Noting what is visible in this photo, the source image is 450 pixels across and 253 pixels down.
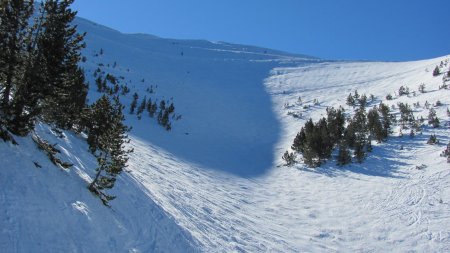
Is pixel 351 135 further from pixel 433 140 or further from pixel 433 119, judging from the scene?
pixel 433 119

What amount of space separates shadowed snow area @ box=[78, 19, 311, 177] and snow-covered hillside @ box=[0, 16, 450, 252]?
0.19 meters

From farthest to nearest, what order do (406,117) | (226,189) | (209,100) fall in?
(209,100), (406,117), (226,189)

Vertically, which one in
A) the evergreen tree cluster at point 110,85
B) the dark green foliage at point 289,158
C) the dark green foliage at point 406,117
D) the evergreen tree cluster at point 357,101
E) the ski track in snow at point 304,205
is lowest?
the ski track in snow at point 304,205

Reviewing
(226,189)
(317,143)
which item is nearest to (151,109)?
(226,189)

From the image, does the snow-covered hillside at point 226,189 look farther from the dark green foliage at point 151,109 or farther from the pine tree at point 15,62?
the dark green foliage at point 151,109

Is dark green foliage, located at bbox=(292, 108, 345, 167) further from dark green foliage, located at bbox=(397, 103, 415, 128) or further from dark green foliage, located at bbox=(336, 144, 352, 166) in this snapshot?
dark green foliage, located at bbox=(397, 103, 415, 128)

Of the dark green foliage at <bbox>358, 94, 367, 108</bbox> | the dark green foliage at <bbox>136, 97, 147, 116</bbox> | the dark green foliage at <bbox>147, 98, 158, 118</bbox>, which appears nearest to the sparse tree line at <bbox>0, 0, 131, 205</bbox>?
the dark green foliage at <bbox>136, 97, 147, 116</bbox>

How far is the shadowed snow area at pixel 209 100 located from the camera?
1099 inches

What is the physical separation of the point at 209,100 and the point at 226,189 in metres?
20.9

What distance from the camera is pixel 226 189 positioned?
2161cm

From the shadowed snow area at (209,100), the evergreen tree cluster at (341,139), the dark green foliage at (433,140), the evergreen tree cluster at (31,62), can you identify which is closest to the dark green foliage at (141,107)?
the shadowed snow area at (209,100)

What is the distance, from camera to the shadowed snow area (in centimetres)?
2791

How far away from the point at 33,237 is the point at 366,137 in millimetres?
23543

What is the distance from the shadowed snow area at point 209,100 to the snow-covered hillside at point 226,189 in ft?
0.63
